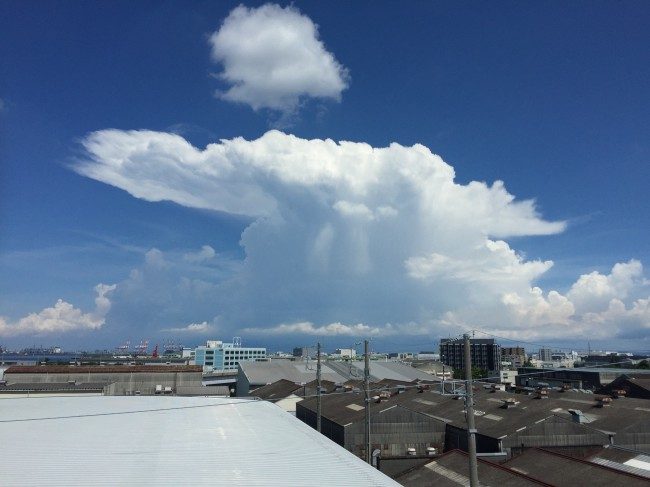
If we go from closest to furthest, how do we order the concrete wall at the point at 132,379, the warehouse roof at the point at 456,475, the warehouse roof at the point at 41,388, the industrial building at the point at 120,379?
the warehouse roof at the point at 456,475 → the warehouse roof at the point at 41,388 → the industrial building at the point at 120,379 → the concrete wall at the point at 132,379

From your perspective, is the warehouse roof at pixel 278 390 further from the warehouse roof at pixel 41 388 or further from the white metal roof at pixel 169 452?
the white metal roof at pixel 169 452

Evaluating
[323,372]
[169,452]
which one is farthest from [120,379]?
[169,452]

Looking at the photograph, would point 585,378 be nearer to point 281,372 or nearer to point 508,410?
point 281,372

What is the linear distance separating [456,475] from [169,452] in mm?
17515

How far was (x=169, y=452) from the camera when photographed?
1997 cm

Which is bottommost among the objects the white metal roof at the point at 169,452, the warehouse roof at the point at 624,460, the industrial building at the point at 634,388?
the industrial building at the point at 634,388

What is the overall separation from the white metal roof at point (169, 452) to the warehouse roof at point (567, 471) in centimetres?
1369

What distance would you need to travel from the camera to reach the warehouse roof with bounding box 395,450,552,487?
85.1 ft

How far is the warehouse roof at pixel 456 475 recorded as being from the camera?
2595 centimetres

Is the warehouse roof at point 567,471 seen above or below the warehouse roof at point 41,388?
above

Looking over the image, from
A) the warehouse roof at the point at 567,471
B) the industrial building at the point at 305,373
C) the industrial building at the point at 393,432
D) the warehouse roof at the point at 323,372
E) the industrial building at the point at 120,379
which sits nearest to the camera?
the warehouse roof at the point at 567,471

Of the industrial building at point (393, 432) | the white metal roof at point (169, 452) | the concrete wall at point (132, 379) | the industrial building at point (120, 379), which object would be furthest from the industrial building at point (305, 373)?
the white metal roof at point (169, 452)

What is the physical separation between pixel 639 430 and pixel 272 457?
111ft

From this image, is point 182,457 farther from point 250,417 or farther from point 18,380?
point 18,380
